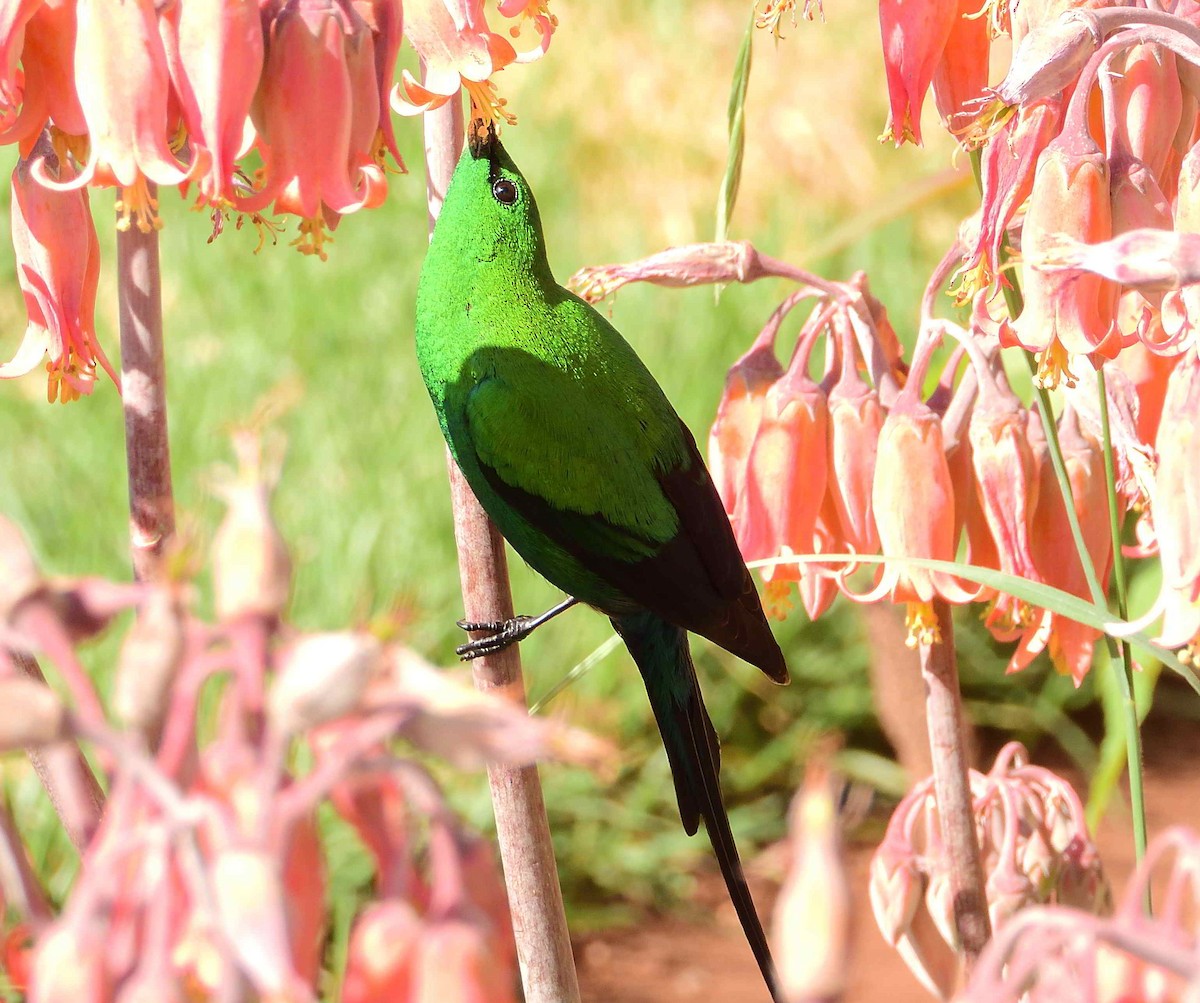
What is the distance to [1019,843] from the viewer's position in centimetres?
119

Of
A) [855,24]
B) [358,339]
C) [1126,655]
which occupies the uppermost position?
[855,24]

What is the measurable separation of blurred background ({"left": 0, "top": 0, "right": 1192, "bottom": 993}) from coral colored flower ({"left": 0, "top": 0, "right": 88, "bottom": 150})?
0.76 metres

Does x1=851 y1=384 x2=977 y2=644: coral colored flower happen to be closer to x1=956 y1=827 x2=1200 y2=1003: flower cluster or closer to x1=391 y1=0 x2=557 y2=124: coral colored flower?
x1=391 y1=0 x2=557 y2=124: coral colored flower

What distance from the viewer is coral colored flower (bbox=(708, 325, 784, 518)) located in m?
1.21

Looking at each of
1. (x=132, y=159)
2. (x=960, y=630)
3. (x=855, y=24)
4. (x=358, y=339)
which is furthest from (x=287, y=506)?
(x=855, y=24)

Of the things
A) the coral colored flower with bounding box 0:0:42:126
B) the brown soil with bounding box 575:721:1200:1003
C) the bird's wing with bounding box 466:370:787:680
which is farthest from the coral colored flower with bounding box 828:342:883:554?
the brown soil with bounding box 575:721:1200:1003

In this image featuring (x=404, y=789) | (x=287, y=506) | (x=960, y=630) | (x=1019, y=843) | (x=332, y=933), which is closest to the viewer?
(x=404, y=789)

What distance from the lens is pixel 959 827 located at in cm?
111

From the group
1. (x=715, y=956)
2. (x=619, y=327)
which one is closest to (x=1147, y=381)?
(x=715, y=956)

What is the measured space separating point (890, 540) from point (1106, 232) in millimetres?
293

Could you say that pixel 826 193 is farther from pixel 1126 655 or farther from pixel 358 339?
pixel 1126 655

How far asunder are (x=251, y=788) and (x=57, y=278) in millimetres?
604

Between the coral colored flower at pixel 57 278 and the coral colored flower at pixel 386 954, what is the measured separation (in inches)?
21.9

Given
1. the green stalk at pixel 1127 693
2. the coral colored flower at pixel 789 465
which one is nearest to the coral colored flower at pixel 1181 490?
the green stalk at pixel 1127 693
